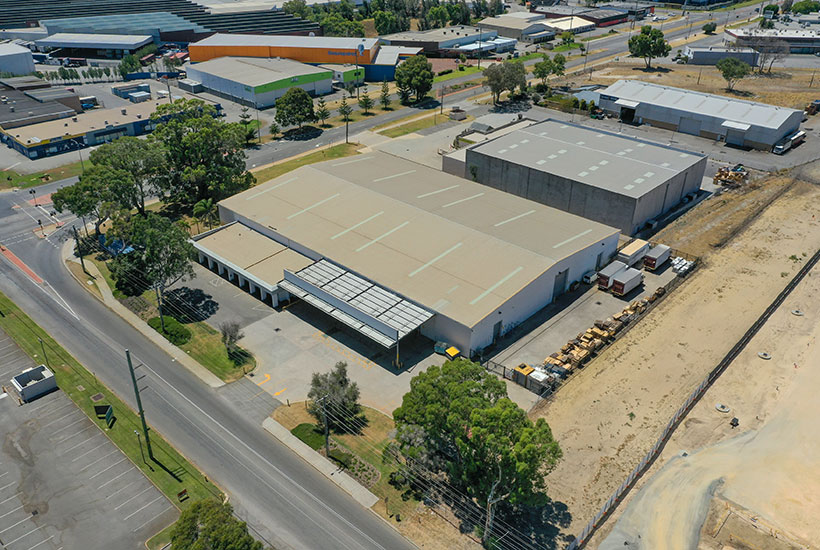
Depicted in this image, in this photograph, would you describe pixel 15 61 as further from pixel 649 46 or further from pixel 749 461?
pixel 749 461

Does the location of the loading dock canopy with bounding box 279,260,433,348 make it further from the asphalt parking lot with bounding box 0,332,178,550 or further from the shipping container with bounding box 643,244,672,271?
the shipping container with bounding box 643,244,672,271

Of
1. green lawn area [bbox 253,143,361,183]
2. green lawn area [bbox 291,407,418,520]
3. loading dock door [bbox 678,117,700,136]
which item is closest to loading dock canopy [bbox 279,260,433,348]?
green lawn area [bbox 291,407,418,520]

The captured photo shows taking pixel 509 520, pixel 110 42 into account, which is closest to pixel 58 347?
pixel 509 520

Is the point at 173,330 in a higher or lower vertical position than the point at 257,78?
lower

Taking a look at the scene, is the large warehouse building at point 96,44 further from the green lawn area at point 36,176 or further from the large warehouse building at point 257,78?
the green lawn area at point 36,176

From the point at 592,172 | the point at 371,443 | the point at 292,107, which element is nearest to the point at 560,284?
the point at 592,172

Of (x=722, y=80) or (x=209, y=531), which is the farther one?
(x=722, y=80)
